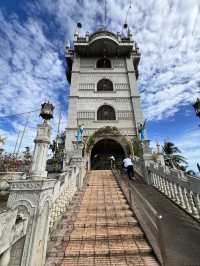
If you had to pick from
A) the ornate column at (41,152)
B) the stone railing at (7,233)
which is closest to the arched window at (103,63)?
the ornate column at (41,152)

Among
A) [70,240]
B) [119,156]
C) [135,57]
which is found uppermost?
[135,57]

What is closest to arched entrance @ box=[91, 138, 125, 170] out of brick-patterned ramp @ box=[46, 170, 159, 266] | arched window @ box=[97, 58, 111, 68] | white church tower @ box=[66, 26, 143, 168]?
white church tower @ box=[66, 26, 143, 168]

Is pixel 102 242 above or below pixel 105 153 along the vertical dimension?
below

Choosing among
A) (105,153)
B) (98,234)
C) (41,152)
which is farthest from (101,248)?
(105,153)

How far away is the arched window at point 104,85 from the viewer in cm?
1889

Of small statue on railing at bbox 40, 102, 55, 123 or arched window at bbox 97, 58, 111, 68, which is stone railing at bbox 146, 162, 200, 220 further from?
arched window at bbox 97, 58, 111, 68

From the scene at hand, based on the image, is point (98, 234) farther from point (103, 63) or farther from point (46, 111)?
point (103, 63)

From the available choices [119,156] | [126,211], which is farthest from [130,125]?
[126,211]

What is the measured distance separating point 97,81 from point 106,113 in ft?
15.5

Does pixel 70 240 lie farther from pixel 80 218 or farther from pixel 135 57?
pixel 135 57

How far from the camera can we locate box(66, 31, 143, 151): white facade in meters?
16.8

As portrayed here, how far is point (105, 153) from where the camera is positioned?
704 inches

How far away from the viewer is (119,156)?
17656 millimetres

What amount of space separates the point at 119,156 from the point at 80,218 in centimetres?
1377
